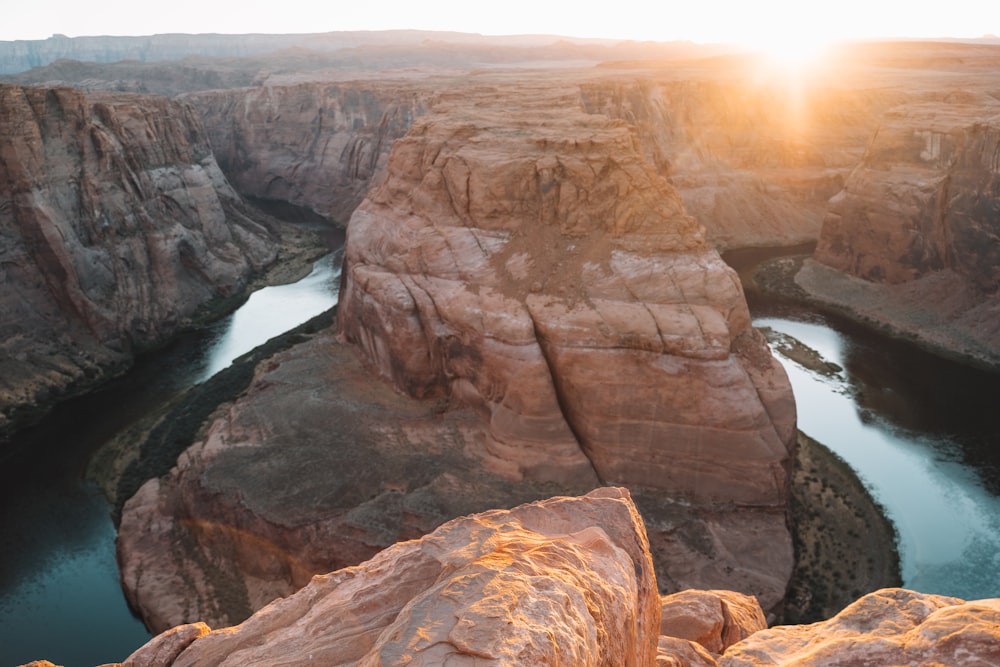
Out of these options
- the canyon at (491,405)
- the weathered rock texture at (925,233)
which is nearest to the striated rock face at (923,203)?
the weathered rock texture at (925,233)

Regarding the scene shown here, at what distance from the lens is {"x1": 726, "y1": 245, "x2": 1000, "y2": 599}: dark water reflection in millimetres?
22672

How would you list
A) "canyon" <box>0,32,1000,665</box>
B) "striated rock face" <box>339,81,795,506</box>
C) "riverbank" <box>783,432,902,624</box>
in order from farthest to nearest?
"striated rock face" <box>339,81,795,506</box> → "riverbank" <box>783,432,902,624</box> → "canyon" <box>0,32,1000,665</box>

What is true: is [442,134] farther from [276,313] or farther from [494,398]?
[276,313]

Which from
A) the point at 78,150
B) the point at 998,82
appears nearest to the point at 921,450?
the point at 78,150

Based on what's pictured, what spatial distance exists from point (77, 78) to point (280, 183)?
43.4 m

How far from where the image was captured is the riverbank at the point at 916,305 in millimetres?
37750

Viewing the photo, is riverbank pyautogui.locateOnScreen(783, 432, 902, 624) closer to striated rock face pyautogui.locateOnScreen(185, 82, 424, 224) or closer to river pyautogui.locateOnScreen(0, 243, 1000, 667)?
river pyautogui.locateOnScreen(0, 243, 1000, 667)

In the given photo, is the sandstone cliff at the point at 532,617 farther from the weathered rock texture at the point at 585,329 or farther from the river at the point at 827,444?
the river at the point at 827,444

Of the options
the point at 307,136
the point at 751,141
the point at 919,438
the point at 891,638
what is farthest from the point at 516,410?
the point at 307,136

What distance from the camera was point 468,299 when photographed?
24.6 meters

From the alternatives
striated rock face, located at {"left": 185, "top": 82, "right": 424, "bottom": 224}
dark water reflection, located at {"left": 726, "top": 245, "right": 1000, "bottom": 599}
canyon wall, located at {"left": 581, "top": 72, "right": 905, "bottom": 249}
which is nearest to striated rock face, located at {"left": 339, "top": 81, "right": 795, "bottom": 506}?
dark water reflection, located at {"left": 726, "top": 245, "right": 1000, "bottom": 599}

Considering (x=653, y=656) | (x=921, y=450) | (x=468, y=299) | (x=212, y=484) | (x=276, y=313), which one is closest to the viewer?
(x=653, y=656)

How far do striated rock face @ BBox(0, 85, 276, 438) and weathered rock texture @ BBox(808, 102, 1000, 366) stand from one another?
41.2 metres

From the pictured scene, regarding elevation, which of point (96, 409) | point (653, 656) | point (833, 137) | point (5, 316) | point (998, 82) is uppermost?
point (998, 82)
